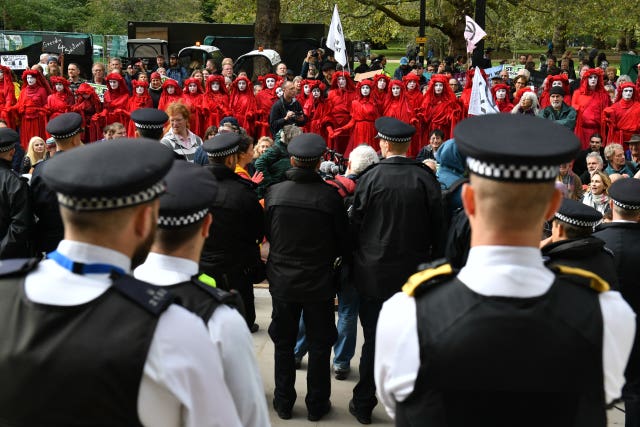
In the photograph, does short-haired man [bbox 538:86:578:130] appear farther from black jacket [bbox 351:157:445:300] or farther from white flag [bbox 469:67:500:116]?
black jacket [bbox 351:157:445:300]

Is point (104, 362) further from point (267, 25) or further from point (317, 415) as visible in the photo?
point (267, 25)

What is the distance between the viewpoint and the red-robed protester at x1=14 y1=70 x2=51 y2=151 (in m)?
13.4

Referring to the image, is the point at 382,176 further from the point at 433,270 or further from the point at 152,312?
the point at 152,312

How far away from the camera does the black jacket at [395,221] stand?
4.66m

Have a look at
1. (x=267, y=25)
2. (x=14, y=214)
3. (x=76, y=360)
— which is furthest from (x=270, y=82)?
(x=76, y=360)

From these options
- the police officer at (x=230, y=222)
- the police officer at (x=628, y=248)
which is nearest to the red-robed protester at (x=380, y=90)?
the police officer at (x=230, y=222)

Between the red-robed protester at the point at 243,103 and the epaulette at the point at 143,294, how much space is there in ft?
39.0

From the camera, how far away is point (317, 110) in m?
13.8

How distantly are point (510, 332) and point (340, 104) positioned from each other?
1217 centimetres

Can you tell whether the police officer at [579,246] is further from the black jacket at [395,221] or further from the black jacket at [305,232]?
the black jacket at [305,232]

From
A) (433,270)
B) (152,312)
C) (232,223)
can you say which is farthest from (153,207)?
(232,223)

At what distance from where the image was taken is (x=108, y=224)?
1.88 metres

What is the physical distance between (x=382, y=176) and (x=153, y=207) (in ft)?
9.45

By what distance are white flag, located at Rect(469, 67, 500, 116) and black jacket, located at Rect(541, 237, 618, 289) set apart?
19.3 feet
